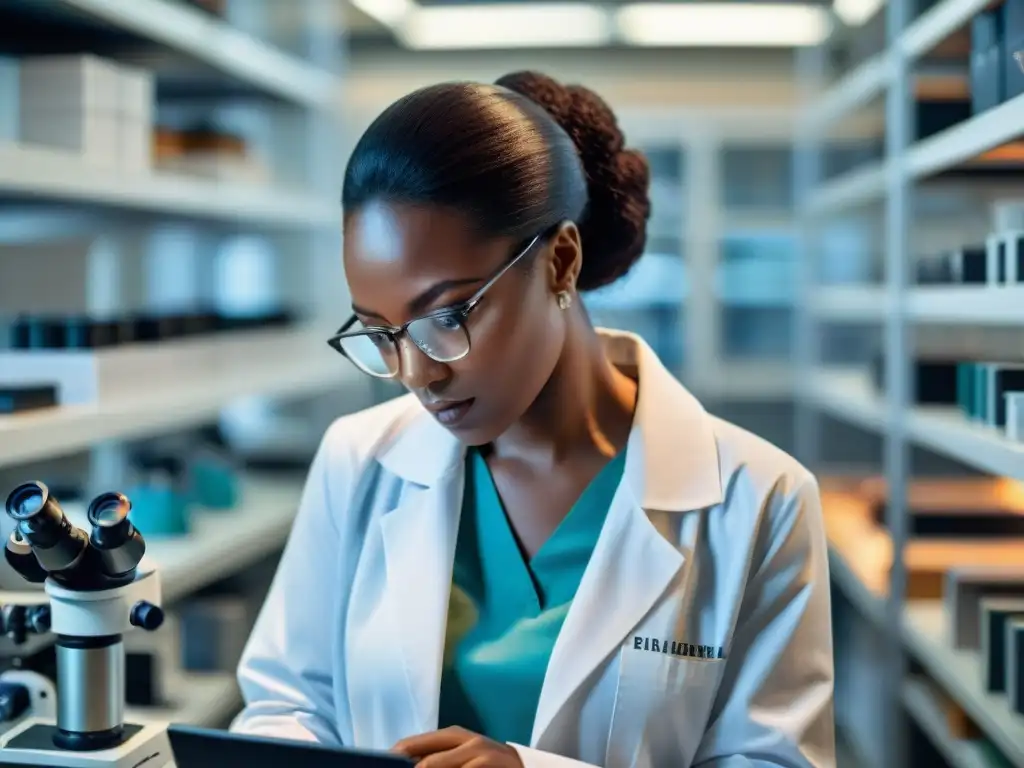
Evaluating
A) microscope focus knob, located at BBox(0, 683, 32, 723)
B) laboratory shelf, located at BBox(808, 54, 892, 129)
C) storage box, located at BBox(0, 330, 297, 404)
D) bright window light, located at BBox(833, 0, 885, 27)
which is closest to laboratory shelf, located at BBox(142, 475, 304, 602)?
storage box, located at BBox(0, 330, 297, 404)

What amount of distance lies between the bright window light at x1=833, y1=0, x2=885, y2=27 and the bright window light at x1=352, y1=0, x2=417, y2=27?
121 cm

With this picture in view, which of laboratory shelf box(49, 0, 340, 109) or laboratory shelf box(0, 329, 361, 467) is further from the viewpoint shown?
laboratory shelf box(49, 0, 340, 109)

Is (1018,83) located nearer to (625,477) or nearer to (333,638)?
(625,477)

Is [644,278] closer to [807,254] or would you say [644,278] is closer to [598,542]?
[807,254]

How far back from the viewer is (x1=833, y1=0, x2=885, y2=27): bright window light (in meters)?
2.94

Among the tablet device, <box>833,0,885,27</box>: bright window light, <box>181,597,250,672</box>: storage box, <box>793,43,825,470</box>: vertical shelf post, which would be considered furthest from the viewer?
<box>793,43,825,470</box>: vertical shelf post

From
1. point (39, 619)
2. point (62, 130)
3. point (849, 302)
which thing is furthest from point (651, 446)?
point (849, 302)

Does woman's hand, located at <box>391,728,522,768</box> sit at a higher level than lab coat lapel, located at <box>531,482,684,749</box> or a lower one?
lower

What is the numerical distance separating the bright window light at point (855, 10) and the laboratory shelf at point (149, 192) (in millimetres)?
1569

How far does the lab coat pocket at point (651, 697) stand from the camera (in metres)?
1.29

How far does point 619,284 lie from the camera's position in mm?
1489

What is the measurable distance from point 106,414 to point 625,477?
1.02 m

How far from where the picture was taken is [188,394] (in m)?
2.38

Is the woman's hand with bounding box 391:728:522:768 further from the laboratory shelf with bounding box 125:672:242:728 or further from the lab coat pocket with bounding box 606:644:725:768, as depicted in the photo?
the laboratory shelf with bounding box 125:672:242:728
